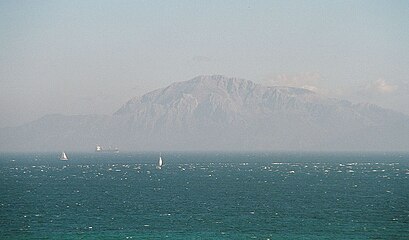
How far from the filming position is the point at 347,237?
332ft

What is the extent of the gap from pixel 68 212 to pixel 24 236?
27967mm

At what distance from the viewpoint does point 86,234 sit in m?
104

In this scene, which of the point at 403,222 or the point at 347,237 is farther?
the point at 403,222

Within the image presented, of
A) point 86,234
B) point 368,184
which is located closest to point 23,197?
point 86,234

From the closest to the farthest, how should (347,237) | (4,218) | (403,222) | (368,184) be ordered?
(347,237), (403,222), (4,218), (368,184)

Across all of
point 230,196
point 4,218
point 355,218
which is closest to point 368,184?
point 230,196

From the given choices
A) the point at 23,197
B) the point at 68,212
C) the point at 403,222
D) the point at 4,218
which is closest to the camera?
the point at 403,222

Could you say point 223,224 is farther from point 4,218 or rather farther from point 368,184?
point 368,184

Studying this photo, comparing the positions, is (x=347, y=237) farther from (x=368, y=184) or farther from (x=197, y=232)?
(x=368, y=184)

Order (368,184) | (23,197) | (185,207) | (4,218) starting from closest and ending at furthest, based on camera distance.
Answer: (4,218) < (185,207) < (23,197) < (368,184)

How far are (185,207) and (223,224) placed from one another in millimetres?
26639

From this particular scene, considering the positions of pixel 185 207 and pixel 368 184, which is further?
pixel 368 184

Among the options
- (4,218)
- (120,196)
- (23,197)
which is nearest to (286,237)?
(4,218)

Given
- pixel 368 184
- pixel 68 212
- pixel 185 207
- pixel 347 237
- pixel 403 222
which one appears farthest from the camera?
pixel 368 184
